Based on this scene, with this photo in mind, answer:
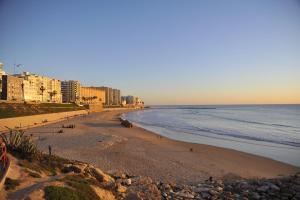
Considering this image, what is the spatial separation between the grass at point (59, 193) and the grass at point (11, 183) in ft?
2.54

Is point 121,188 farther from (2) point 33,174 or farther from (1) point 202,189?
(1) point 202,189

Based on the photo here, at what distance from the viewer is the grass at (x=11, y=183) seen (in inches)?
272

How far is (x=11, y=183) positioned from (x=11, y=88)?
93073 mm

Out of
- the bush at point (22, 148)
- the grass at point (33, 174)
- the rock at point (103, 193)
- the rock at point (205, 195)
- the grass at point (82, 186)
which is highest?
the bush at point (22, 148)

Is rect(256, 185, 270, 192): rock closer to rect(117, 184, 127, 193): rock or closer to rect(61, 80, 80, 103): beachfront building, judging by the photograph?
rect(117, 184, 127, 193): rock

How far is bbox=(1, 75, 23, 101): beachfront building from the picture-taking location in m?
87.3

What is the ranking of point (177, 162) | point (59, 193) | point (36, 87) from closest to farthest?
point (59, 193)
point (177, 162)
point (36, 87)

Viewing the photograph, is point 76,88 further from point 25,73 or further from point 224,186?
point 224,186

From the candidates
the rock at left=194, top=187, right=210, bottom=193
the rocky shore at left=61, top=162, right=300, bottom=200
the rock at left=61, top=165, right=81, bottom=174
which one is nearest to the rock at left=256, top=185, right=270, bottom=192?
the rocky shore at left=61, top=162, right=300, bottom=200

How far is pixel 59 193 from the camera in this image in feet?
23.2

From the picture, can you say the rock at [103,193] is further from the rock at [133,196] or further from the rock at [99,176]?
the rock at [99,176]

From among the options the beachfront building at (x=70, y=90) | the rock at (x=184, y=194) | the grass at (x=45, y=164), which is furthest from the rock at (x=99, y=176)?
the beachfront building at (x=70, y=90)

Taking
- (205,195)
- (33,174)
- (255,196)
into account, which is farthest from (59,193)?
(255,196)

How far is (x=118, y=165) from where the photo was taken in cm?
1485
